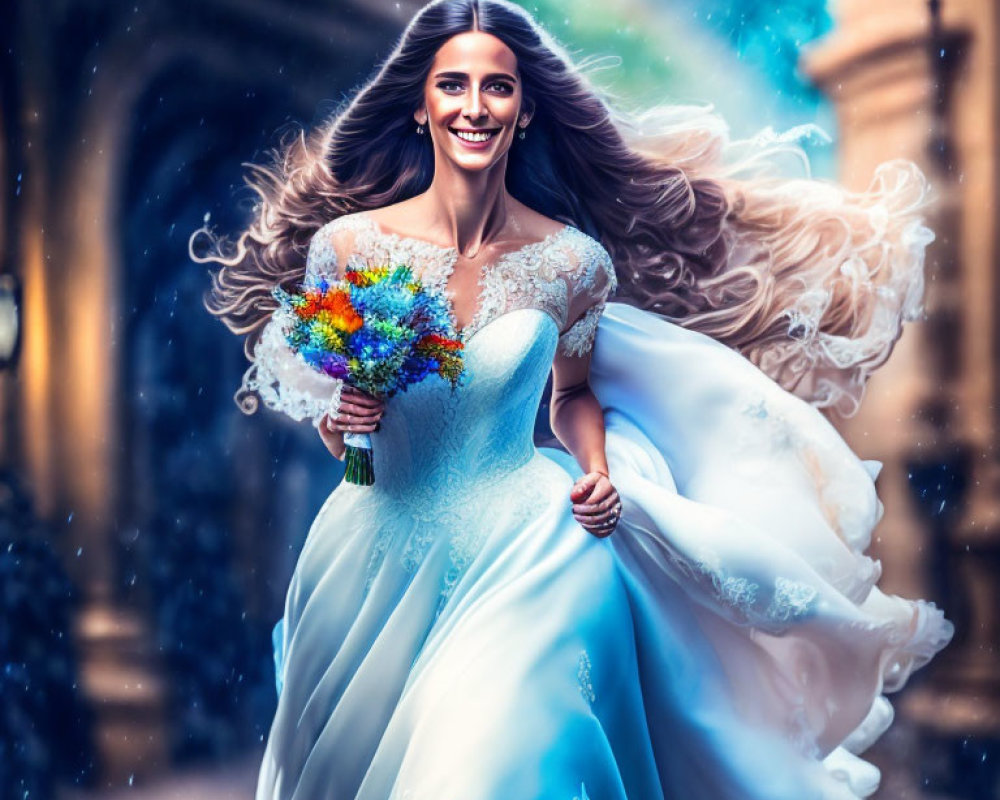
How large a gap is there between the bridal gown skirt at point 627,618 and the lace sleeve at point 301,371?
27 cm

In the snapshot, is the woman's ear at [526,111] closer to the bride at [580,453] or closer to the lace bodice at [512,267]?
the bride at [580,453]

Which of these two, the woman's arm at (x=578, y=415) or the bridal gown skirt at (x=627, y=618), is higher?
the woman's arm at (x=578, y=415)

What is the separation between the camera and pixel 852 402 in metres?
3.31

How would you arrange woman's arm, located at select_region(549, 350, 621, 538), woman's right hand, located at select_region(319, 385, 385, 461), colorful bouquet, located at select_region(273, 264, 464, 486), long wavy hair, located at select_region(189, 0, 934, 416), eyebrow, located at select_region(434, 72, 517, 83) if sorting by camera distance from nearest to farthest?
1. colorful bouquet, located at select_region(273, 264, 464, 486)
2. woman's right hand, located at select_region(319, 385, 385, 461)
3. eyebrow, located at select_region(434, 72, 517, 83)
4. woman's arm, located at select_region(549, 350, 621, 538)
5. long wavy hair, located at select_region(189, 0, 934, 416)

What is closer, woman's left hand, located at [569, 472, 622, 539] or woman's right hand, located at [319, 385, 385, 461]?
woman's right hand, located at [319, 385, 385, 461]

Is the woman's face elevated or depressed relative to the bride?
elevated

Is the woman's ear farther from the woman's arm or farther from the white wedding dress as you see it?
the woman's arm

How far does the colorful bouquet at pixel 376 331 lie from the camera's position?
8.60ft

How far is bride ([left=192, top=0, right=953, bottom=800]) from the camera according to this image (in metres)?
2.75

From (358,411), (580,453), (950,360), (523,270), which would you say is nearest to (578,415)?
(580,453)

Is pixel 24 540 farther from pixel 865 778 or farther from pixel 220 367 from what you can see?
pixel 865 778

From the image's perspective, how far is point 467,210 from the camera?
3006 millimetres

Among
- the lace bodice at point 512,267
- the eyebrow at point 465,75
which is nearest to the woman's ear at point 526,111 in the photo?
the eyebrow at point 465,75

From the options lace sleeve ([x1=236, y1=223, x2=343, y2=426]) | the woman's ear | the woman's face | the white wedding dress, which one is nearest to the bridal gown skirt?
the white wedding dress
